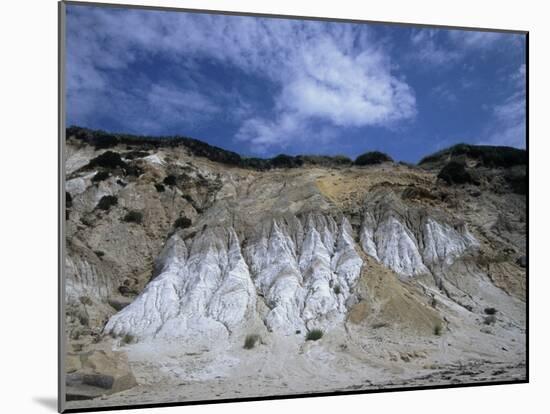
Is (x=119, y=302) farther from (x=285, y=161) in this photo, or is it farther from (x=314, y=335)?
(x=285, y=161)

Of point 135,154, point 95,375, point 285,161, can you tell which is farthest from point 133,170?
point 95,375

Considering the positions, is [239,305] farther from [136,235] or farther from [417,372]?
[417,372]

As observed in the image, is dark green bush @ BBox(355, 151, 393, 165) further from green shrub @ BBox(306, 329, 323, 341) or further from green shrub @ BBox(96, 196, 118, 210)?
green shrub @ BBox(96, 196, 118, 210)

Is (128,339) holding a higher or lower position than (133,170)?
lower

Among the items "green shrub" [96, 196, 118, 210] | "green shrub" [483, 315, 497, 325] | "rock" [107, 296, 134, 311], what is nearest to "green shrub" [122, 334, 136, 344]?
"rock" [107, 296, 134, 311]

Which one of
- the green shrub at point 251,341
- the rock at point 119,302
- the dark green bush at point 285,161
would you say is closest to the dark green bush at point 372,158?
the dark green bush at point 285,161

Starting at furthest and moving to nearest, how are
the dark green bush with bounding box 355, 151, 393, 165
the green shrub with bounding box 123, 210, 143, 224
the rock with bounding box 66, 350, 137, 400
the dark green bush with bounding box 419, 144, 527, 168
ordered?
the dark green bush with bounding box 419, 144, 527, 168
the dark green bush with bounding box 355, 151, 393, 165
the green shrub with bounding box 123, 210, 143, 224
the rock with bounding box 66, 350, 137, 400
